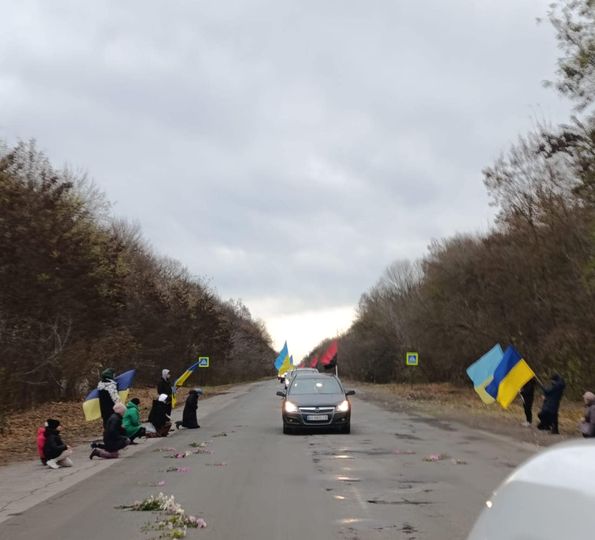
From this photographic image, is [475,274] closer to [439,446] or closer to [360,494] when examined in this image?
[439,446]

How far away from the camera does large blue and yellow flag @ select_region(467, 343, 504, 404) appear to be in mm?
20406

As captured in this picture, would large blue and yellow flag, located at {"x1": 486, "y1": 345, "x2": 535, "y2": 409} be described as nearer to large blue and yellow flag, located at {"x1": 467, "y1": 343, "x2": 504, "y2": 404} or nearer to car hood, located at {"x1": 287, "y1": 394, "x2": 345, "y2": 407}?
large blue and yellow flag, located at {"x1": 467, "y1": 343, "x2": 504, "y2": 404}

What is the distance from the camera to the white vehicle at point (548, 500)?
2.38m

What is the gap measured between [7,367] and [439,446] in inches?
474

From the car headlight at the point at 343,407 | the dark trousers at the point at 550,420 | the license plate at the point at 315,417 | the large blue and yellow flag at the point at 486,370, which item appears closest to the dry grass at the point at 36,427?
the license plate at the point at 315,417

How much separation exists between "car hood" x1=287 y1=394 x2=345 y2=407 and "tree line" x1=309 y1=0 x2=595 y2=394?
8.12 m

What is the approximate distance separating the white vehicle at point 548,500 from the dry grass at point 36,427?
13106 mm

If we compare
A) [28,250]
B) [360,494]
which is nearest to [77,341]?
[28,250]

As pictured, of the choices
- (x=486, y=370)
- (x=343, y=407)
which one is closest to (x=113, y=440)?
(x=343, y=407)

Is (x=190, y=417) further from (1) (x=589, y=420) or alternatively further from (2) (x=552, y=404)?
(1) (x=589, y=420)

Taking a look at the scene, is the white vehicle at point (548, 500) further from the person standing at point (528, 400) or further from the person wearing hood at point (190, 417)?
the person wearing hood at point (190, 417)

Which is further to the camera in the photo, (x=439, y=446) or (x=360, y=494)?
(x=439, y=446)

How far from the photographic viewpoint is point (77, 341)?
94.6 feet

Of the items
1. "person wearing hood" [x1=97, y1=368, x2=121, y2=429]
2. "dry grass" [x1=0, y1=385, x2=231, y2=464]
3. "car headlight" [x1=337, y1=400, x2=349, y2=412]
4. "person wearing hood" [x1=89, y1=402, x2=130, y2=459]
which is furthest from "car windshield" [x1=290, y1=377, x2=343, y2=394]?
"person wearing hood" [x1=89, y1=402, x2=130, y2=459]
